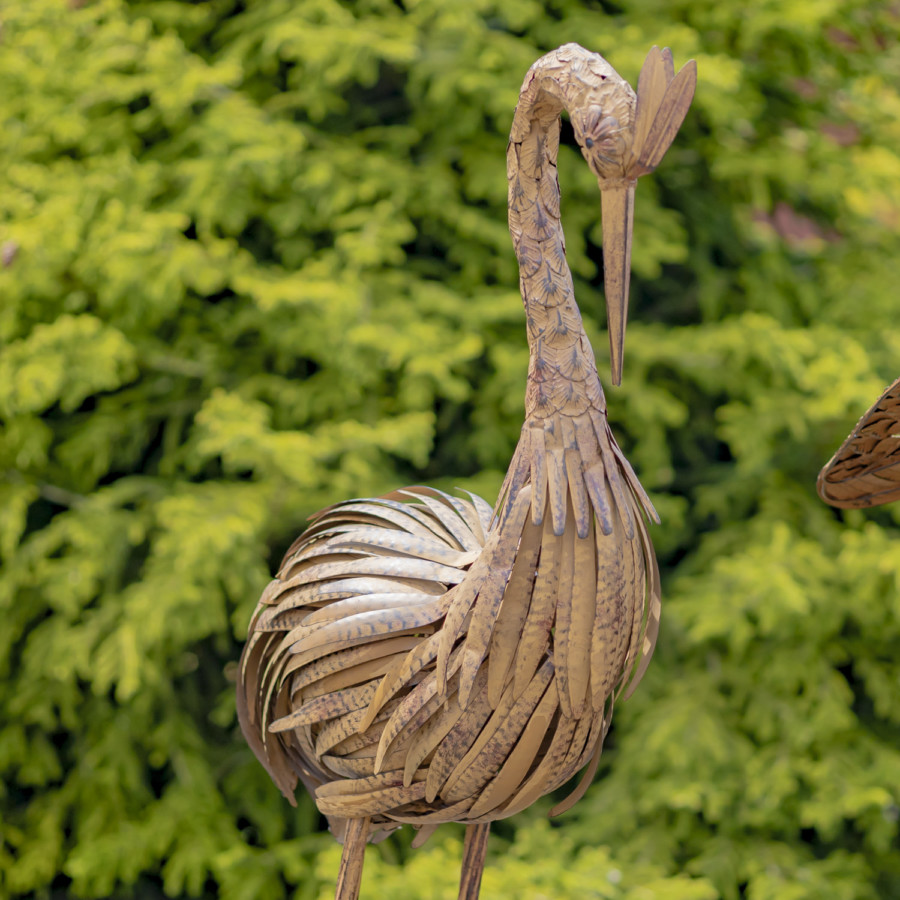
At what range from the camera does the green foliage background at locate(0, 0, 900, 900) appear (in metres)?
2.16

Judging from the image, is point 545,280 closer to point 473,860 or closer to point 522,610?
point 522,610

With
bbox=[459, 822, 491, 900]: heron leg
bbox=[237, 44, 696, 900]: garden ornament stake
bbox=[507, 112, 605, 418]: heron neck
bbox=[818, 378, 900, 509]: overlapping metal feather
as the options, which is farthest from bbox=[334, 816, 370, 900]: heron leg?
bbox=[818, 378, 900, 509]: overlapping metal feather

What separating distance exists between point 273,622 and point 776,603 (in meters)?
1.21

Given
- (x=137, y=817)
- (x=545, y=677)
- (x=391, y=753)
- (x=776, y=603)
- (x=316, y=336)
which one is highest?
(x=545, y=677)

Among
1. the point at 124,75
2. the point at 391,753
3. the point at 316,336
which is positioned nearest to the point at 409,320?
the point at 316,336

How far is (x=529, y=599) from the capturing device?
1.02m

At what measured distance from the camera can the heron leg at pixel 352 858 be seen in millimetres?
1232

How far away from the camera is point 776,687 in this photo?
7.63 feet

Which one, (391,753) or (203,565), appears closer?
(391,753)

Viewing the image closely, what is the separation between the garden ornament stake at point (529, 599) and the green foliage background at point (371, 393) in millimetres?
835

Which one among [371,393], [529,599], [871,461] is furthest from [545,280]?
[371,393]

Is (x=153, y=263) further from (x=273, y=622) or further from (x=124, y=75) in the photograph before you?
(x=273, y=622)

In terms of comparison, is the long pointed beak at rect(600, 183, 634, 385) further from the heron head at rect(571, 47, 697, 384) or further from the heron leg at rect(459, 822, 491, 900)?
the heron leg at rect(459, 822, 491, 900)

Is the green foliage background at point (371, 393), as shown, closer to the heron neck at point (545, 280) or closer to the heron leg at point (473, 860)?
the heron leg at point (473, 860)
